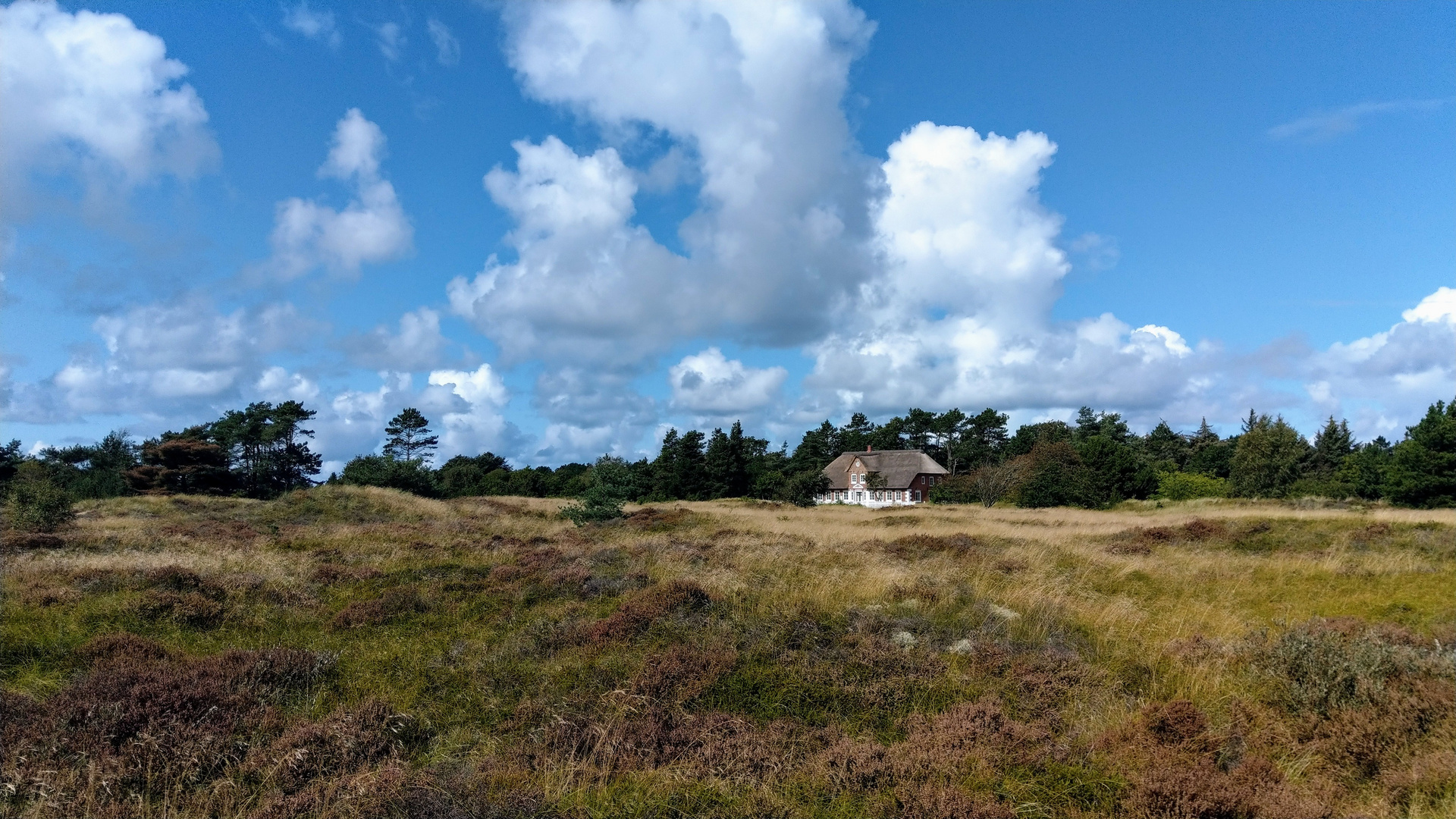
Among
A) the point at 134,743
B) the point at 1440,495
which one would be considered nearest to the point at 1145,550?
the point at 134,743

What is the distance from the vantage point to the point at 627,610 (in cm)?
889

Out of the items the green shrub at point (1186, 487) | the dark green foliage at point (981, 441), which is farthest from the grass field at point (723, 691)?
the dark green foliage at point (981, 441)

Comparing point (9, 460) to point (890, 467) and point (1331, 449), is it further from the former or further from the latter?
point (1331, 449)

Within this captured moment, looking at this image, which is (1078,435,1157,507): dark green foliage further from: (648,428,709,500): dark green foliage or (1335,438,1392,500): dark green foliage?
(648,428,709,500): dark green foliage

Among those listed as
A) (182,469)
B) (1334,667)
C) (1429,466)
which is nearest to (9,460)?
(182,469)

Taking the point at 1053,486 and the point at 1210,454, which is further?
the point at 1210,454

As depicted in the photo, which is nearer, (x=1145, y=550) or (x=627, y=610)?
(x=627, y=610)

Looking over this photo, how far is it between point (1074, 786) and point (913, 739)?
1.19m

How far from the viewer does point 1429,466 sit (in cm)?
3766

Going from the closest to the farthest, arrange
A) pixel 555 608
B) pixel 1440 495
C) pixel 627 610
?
pixel 627 610 < pixel 555 608 < pixel 1440 495

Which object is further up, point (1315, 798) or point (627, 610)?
point (627, 610)

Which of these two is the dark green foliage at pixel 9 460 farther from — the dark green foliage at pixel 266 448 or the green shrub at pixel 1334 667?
the green shrub at pixel 1334 667

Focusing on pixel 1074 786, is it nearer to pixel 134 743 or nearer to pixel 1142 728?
pixel 1142 728

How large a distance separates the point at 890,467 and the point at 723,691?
79813 millimetres
